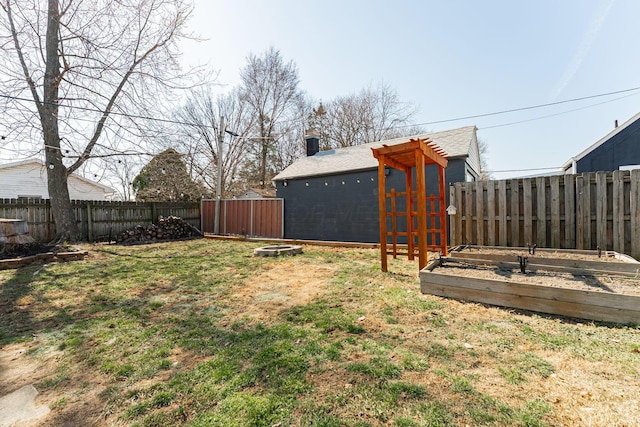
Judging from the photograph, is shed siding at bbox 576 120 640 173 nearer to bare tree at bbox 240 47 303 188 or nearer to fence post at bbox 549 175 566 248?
fence post at bbox 549 175 566 248

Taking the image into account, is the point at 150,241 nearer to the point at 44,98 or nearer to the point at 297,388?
the point at 44,98

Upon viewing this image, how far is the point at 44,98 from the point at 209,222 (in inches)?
276

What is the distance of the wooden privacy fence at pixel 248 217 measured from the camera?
37.7ft

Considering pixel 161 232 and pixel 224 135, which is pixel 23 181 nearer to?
pixel 161 232

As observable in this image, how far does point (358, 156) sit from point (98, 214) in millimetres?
9895

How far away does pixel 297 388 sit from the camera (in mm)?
1744

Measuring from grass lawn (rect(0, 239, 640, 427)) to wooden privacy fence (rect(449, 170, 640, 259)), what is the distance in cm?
341

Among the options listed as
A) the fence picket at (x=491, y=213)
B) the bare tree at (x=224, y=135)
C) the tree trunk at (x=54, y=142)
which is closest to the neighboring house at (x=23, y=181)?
the tree trunk at (x=54, y=142)

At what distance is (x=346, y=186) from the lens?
31.9 feet

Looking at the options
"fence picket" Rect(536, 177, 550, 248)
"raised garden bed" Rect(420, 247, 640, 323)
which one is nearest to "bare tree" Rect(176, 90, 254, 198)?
"fence picket" Rect(536, 177, 550, 248)

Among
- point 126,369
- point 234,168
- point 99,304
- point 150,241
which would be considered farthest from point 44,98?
point 234,168

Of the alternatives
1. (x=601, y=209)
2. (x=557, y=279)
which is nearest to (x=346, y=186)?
(x=601, y=209)

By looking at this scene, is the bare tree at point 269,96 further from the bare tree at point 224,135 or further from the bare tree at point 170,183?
the bare tree at point 170,183

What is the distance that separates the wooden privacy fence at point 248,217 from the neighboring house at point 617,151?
12.1 meters
